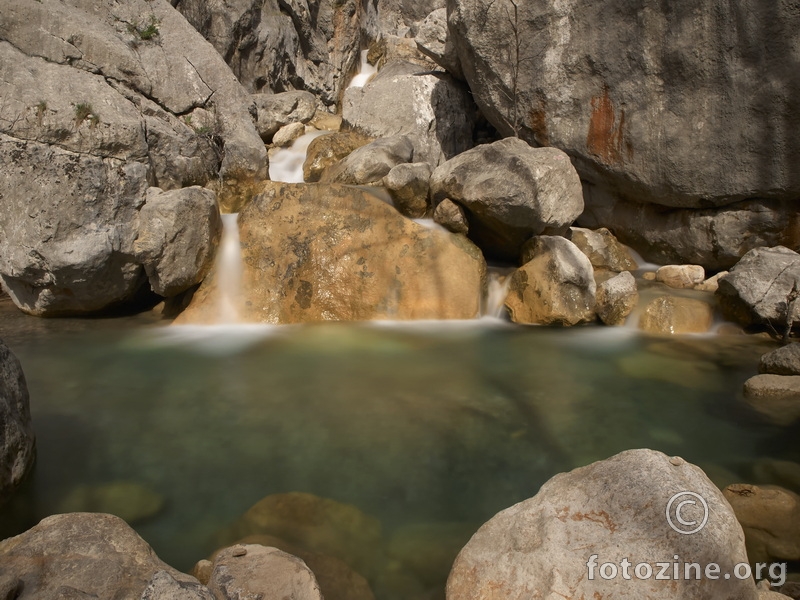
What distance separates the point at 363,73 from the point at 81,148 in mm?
10511

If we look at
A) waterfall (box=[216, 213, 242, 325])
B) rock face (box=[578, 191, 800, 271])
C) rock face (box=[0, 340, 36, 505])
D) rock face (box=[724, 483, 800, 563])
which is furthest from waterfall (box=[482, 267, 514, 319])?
Result: rock face (box=[0, 340, 36, 505])

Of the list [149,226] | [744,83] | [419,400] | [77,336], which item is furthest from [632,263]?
[77,336]

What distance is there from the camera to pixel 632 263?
8383 millimetres

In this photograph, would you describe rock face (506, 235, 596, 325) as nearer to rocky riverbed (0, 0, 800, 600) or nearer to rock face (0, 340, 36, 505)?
rocky riverbed (0, 0, 800, 600)

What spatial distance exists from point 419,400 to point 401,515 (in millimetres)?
1452

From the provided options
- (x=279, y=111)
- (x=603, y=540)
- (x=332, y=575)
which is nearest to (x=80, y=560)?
(x=332, y=575)

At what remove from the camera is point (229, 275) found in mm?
6820

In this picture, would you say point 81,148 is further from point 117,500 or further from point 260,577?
point 260,577

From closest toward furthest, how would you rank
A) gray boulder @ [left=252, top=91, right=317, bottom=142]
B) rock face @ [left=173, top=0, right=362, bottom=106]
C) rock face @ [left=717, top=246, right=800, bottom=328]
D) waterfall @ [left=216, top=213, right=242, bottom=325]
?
rock face @ [left=717, top=246, right=800, bottom=328] < waterfall @ [left=216, top=213, right=242, bottom=325] < gray boulder @ [left=252, top=91, right=317, bottom=142] < rock face @ [left=173, top=0, right=362, bottom=106]

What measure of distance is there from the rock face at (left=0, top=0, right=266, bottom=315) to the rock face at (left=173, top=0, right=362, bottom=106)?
4.30 meters

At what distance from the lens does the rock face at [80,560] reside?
2.03m

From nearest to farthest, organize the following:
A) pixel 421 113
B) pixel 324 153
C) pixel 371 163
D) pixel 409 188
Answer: pixel 409 188 < pixel 371 163 < pixel 324 153 < pixel 421 113

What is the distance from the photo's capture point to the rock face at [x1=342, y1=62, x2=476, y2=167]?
34.8ft

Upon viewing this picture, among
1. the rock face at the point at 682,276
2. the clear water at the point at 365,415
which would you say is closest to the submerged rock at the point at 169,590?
the clear water at the point at 365,415
